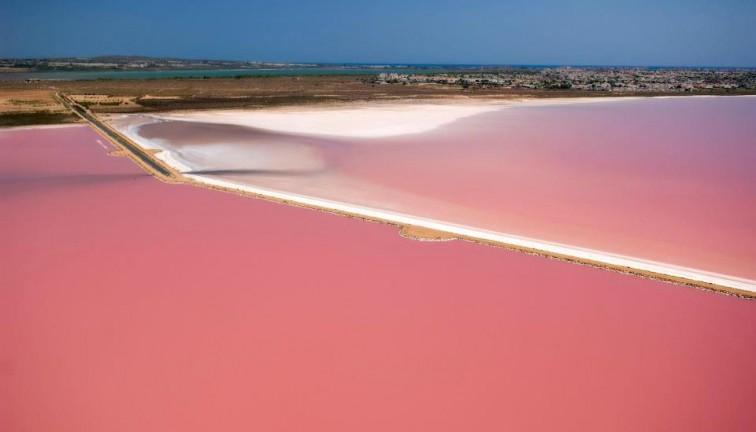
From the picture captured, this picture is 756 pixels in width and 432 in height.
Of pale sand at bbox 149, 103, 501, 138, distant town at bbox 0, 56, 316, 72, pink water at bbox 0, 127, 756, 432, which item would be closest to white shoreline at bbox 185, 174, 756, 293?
pink water at bbox 0, 127, 756, 432

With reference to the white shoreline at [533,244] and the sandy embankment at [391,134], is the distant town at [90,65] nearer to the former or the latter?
the sandy embankment at [391,134]

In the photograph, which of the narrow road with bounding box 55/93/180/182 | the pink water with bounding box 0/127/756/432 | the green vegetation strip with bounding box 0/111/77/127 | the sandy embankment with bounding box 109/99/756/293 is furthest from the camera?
the green vegetation strip with bounding box 0/111/77/127

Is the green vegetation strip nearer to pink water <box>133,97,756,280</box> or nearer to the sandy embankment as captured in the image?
the sandy embankment

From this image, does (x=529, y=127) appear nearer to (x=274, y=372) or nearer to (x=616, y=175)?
(x=616, y=175)

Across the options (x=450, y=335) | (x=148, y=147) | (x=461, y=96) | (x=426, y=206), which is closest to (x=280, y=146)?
(x=148, y=147)

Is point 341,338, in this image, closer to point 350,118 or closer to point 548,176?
point 548,176

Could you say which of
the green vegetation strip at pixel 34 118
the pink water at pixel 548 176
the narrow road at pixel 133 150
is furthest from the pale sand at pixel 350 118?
the green vegetation strip at pixel 34 118

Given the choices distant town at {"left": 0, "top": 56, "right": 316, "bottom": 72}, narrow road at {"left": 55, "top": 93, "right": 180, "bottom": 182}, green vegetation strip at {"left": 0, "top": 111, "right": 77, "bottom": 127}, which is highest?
distant town at {"left": 0, "top": 56, "right": 316, "bottom": 72}
